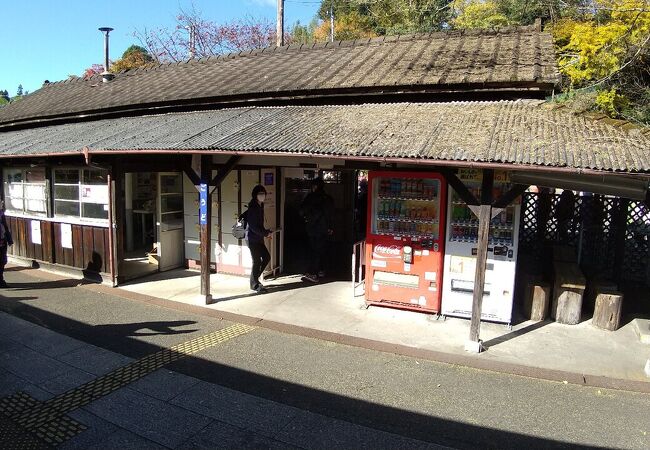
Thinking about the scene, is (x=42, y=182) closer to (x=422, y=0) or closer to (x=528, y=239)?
(x=528, y=239)

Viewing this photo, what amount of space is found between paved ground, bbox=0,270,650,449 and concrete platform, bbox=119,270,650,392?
1.07ft

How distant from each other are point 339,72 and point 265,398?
272 inches

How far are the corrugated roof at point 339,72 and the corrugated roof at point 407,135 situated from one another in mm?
426

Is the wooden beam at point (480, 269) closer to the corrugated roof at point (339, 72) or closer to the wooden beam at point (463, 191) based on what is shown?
→ the wooden beam at point (463, 191)

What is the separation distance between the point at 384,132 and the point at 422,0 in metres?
18.4

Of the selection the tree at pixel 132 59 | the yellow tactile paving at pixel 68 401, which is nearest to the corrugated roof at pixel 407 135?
the yellow tactile paving at pixel 68 401

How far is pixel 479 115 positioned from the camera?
6.77 meters

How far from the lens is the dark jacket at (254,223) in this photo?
8.04 metres

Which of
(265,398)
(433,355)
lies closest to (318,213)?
(433,355)

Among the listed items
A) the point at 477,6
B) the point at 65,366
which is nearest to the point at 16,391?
the point at 65,366

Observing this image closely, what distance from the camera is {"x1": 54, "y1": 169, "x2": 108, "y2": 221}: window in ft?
29.7

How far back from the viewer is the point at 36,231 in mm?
10234

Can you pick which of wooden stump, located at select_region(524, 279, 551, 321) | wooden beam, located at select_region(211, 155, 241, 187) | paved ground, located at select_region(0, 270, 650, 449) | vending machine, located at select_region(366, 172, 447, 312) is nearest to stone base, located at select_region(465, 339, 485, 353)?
paved ground, located at select_region(0, 270, 650, 449)

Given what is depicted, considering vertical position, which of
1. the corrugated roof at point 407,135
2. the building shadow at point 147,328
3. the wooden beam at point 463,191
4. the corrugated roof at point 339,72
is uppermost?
the corrugated roof at point 339,72
